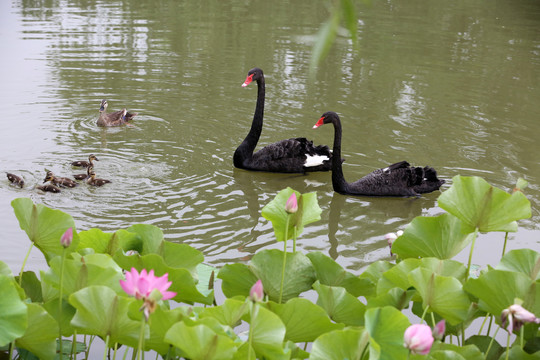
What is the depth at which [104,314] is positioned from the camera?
6.19 feet

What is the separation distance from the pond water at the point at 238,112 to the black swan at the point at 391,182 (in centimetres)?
8

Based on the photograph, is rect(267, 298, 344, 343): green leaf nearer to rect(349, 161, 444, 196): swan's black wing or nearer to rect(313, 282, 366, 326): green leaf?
rect(313, 282, 366, 326): green leaf

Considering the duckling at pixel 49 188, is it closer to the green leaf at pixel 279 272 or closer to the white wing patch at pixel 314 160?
the white wing patch at pixel 314 160

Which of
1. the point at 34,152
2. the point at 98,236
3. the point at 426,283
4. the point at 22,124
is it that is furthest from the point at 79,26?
the point at 426,283

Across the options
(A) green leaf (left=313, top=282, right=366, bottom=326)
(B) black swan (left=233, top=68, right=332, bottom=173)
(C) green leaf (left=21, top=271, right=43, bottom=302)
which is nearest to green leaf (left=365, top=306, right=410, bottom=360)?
(A) green leaf (left=313, top=282, right=366, bottom=326)

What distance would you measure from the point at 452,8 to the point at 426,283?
1303 cm

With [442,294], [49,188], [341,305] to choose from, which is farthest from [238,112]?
[442,294]

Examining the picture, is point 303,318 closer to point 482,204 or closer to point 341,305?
point 341,305

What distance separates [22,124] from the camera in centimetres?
652

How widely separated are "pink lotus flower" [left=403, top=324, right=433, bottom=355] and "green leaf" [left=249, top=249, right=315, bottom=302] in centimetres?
85

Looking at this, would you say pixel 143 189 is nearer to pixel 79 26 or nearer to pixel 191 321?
pixel 191 321

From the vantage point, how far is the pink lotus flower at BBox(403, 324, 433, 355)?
151cm

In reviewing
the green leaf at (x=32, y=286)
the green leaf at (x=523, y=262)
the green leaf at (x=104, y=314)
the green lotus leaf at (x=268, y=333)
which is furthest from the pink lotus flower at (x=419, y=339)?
the green leaf at (x=32, y=286)

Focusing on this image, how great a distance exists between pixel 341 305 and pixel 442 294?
0.31 meters
